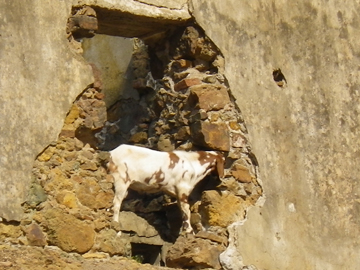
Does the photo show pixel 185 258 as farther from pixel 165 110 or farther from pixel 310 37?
pixel 310 37

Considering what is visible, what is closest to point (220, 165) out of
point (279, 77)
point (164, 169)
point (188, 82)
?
point (164, 169)

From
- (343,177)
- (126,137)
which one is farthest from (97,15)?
(343,177)

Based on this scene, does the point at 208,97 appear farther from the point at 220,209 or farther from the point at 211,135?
the point at 220,209

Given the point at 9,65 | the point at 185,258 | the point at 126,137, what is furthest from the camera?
the point at 126,137

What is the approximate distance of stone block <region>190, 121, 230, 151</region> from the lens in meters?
6.94

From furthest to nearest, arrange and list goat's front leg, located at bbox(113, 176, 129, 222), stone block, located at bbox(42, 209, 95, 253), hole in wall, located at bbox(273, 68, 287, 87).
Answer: hole in wall, located at bbox(273, 68, 287, 87) < goat's front leg, located at bbox(113, 176, 129, 222) < stone block, located at bbox(42, 209, 95, 253)

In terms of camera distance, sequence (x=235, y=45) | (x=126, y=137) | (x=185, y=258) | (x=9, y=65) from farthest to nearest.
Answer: (x=126, y=137) → (x=235, y=45) → (x=185, y=258) → (x=9, y=65)

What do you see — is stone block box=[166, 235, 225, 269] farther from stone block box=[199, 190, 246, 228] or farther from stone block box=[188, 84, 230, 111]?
stone block box=[188, 84, 230, 111]

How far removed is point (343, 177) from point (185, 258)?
146 cm

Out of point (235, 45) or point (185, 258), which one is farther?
point (235, 45)

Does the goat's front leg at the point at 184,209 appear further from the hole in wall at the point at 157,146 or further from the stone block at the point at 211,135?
the stone block at the point at 211,135

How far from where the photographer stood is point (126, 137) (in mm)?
7828

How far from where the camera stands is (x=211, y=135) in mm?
6969

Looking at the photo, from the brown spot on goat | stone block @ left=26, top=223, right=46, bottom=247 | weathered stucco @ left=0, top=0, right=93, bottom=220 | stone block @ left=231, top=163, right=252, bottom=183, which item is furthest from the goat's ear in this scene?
stone block @ left=26, top=223, right=46, bottom=247
